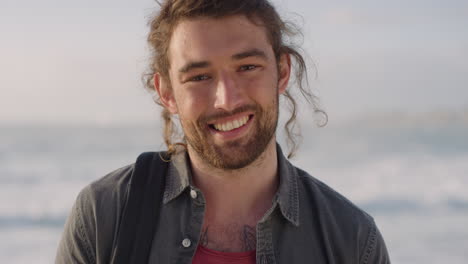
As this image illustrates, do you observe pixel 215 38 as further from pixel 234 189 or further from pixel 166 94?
pixel 234 189

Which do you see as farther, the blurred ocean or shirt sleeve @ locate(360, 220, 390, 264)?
the blurred ocean

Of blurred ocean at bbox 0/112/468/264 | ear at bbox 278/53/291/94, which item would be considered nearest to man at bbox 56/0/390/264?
ear at bbox 278/53/291/94

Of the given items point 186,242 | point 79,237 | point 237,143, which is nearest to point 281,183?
point 237,143

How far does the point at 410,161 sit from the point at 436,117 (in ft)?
16.1

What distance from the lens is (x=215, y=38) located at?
300cm

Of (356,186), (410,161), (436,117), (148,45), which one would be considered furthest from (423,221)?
(436,117)

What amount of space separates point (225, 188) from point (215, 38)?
76 centimetres

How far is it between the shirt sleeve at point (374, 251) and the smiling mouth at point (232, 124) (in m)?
0.82

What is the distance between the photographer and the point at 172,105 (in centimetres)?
333

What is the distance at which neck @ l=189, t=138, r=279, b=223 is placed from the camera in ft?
10.3

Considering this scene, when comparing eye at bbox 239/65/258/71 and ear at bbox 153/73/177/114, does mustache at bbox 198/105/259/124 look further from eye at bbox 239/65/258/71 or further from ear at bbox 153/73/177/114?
ear at bbox 153/73/177/114

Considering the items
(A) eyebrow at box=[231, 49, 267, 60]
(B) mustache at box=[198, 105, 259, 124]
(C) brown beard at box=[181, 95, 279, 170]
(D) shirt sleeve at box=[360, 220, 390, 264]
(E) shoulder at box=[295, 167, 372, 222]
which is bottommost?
(D) shirt sleeve at box=[360, 220, 390, 264]

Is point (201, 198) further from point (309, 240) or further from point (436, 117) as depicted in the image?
point (436, 117)

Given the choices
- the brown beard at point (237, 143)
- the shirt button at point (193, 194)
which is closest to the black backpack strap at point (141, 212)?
the shirt button at point (193, 194)
